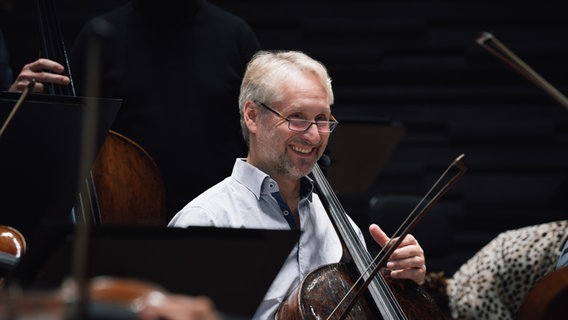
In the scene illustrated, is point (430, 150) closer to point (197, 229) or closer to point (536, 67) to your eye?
point (536, 67)

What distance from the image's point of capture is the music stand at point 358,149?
108 inches

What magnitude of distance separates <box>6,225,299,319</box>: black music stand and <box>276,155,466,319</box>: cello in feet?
1.26

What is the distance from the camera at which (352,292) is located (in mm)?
1686

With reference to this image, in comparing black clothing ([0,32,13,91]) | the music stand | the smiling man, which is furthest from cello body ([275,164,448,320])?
black clothing ([0,32,13,91])

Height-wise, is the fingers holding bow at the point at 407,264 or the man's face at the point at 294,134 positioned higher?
the man's face at the point at 294,134

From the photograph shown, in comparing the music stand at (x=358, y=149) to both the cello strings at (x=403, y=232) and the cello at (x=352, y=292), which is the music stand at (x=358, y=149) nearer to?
the cello at (x=352, y=292)

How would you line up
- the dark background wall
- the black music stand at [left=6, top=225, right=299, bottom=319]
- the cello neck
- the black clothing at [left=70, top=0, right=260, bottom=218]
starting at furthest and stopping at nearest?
the dark background wall
the black clothing at [left=70, top=0, right=260, bottom=218]
the cello neck
the black music stand at [left=6, top=225, right=299, bottom=319]

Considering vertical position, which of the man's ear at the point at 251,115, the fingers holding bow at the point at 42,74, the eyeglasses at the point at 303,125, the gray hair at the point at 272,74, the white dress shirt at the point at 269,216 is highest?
the gray hair at the point at 272,74

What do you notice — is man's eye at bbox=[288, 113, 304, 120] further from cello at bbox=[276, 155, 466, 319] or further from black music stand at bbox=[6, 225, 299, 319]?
Answer: black music stand at bbox=[6, 225, 299, 319]

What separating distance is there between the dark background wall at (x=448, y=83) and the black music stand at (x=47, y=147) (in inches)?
109

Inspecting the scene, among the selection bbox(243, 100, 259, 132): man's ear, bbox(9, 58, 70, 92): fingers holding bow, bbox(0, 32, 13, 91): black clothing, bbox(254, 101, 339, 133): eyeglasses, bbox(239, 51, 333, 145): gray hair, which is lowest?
bbox(0, 32, 13, 91): black clothing

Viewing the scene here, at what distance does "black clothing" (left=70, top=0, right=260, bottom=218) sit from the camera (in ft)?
7.61

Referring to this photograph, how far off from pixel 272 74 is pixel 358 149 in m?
0.85

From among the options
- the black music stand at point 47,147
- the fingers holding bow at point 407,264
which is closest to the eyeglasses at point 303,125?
the fingers holding bow at point 407,264
